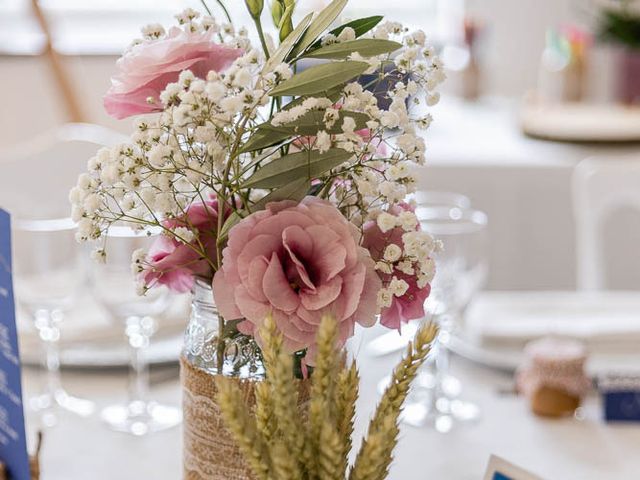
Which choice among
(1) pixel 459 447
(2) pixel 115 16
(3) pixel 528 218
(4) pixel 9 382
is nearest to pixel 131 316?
(4) pixel 9 382

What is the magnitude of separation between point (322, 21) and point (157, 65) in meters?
0.11

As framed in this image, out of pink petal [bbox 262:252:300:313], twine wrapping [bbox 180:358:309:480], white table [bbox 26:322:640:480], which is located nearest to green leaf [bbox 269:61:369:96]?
pink petal [bbox 262:252:300:313]

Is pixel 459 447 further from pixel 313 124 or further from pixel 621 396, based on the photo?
pixel 313 124

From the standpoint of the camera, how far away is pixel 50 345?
3.75ft

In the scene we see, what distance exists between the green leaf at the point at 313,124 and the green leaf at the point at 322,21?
0.05 meters

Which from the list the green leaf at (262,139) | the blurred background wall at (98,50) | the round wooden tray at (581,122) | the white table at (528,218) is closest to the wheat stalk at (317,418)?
the green leaf at (262,139)

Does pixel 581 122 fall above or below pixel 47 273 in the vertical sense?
above

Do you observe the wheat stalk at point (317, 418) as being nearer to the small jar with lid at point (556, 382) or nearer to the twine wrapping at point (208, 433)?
the twine wrapping at point (208, 433)

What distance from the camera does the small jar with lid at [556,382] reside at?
1127 mm

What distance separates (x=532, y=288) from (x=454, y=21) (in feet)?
4.09

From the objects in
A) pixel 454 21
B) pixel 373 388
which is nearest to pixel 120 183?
pixel 373 388

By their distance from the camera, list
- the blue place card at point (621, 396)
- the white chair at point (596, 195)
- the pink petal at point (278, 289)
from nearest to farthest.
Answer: the pink petal at point (278, 289)
the blue place card at point (621, 396)
the white chair at point (596, 195)

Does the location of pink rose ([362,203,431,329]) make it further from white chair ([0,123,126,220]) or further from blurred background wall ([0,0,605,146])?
blurred background wall ([0,0,605,146])

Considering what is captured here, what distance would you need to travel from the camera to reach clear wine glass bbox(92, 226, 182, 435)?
1.10m
